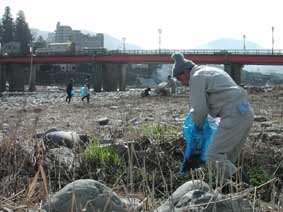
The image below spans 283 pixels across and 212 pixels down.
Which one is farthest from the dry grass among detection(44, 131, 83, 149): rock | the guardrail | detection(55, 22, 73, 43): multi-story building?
detection(55, 22, 73, 43): multi-story building

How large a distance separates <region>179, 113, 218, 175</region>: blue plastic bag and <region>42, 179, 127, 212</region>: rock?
224 centimetres

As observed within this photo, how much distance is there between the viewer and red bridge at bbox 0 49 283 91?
63.3 m

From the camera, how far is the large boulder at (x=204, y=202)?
8.77 ft

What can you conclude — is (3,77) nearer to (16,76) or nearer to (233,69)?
(16,76)

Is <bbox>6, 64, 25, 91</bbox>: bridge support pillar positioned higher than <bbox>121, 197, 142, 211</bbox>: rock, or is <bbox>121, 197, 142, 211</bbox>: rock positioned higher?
<bbox>121, 197, 142, 211</bbox>: rock

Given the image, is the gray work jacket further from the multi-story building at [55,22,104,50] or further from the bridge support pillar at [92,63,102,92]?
the multi-story building at [55,22,104,50]

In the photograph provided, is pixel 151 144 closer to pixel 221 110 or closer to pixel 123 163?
pixel 123 163

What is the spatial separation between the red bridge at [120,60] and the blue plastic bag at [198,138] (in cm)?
5419

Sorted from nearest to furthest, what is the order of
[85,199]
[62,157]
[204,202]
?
[204,202]
[85,199]
[62,157]

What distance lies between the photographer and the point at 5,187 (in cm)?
365

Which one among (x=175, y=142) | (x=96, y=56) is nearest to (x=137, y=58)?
(x=96, y=56)

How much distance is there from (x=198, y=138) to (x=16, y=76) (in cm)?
7441

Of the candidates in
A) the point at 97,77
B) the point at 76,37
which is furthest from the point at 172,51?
the point at 76,37

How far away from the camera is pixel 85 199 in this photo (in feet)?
10.4
